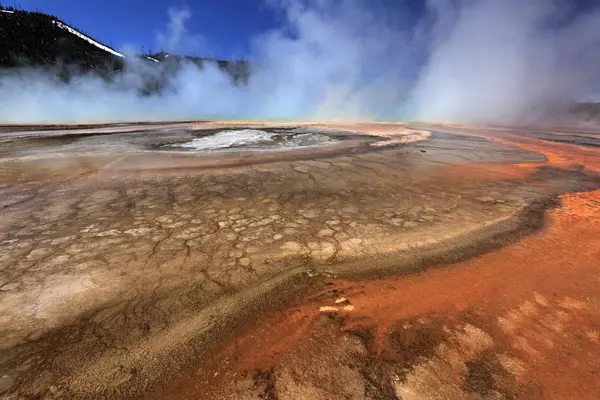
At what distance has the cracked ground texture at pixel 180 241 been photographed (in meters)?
1.66

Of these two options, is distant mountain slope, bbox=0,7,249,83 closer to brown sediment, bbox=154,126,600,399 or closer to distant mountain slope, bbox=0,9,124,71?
distant mountain slope, bbox=0,9,124,71

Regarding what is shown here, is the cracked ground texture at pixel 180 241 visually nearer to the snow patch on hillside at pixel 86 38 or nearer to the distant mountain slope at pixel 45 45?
the distant mountain slope at pixel 45 45

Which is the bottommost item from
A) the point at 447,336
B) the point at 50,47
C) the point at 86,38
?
the point at 447,336

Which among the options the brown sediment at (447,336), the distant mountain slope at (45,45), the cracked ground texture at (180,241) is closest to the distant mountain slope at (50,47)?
the distant mountain slope at (45,45)

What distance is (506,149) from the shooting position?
336 inches

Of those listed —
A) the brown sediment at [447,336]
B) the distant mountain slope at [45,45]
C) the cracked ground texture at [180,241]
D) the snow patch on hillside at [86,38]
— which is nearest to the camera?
the brown sediment at [447,336]

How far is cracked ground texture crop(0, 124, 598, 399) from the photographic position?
1662mm

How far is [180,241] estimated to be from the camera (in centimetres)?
282

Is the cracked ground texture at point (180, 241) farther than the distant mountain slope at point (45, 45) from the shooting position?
No

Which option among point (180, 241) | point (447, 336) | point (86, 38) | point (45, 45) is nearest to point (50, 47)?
point (45, 45)

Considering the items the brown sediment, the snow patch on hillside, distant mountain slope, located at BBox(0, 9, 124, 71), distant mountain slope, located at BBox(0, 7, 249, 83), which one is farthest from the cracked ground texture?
the snow patch on hillside

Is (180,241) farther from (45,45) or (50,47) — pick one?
(50,47)

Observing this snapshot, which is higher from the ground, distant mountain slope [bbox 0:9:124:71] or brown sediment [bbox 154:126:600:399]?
distant mountain slope [bbox 0:9:124:71]

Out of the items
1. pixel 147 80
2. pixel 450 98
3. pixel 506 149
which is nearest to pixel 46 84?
pixel 147 80
